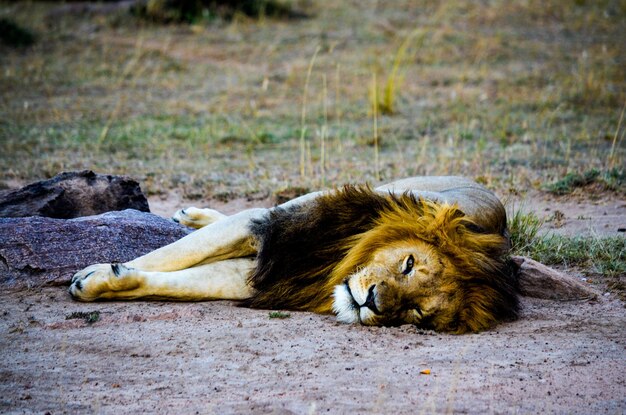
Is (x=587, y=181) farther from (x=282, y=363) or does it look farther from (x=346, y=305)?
(x=282, y=363)

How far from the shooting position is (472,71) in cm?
1192

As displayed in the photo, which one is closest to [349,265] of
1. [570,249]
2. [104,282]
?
[104,282]

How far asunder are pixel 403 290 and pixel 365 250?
1.27 ft

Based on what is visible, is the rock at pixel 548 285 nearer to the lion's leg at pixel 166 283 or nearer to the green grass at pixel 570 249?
the green grass at pixel 570 249

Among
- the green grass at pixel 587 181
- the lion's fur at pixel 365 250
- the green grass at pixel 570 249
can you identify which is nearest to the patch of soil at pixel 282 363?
the lion's fur at pixel 365 250

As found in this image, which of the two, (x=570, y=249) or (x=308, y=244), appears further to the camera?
(x=570, y=249)

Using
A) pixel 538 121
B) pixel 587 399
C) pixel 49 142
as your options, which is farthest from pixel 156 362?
pixel 538 121

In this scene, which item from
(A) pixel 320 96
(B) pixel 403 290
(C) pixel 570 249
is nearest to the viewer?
(B) pixel 403 290

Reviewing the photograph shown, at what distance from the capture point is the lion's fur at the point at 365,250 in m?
3.63

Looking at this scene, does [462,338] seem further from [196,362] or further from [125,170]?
[125,170]

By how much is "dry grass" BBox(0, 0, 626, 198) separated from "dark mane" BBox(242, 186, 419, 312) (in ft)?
8.62

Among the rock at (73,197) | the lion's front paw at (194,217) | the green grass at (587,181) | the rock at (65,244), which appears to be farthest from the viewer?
the green grass at (587,181)

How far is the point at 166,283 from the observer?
391cm

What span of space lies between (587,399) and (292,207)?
5.70 ft
